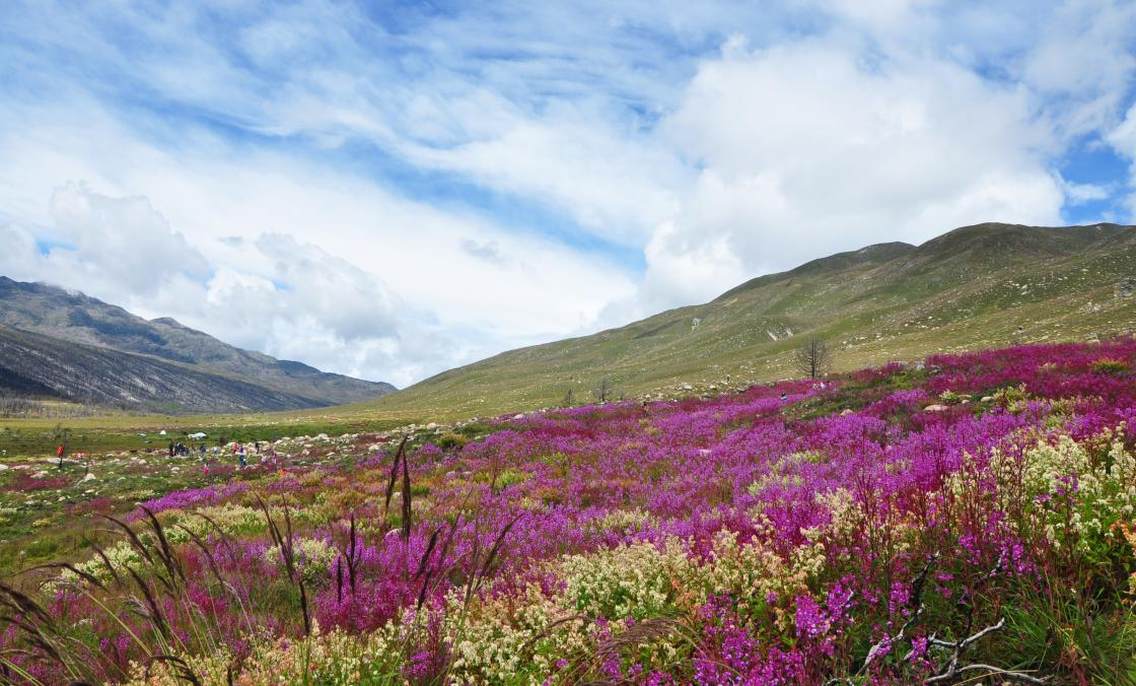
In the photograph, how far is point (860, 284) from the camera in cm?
15375

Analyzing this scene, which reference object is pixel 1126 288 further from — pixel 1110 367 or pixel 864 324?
pixel 1110 367

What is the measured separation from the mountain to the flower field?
37.9m

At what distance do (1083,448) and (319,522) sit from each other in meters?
12.1

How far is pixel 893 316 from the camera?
312 feet

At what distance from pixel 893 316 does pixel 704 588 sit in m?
106

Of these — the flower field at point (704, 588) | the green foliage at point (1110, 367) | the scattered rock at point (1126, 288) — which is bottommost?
the flower field at point (704, 588)

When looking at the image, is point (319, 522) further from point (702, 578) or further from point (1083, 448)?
point (1083, 448)

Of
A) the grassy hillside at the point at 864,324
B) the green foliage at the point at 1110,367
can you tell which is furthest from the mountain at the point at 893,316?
the green foliage at the point at 1110,367

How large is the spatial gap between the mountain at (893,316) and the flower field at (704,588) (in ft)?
124

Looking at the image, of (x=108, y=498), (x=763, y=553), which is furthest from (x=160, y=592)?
(x=108, y=498)

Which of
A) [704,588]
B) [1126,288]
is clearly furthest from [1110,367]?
[1126,288]

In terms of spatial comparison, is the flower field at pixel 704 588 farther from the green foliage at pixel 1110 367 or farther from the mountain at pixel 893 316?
the mountain at pixel 893 316

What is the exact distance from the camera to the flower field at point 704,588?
3002 mm

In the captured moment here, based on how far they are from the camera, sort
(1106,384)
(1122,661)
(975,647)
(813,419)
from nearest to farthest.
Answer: (1122,661), (975,647), (1106,384), (813,419)
